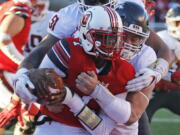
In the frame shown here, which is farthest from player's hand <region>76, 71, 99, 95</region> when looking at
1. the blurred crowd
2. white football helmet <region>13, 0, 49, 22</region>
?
the blurred crowd

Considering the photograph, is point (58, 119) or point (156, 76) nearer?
point (58, 119)

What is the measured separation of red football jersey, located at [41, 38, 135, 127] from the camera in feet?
8.53

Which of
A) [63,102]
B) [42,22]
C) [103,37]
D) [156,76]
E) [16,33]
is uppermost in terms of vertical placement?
[103,37]

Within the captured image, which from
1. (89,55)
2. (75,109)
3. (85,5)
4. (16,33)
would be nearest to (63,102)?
(75,109)

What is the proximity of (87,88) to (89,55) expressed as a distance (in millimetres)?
191

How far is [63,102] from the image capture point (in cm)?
253

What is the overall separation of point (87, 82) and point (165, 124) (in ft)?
12.1

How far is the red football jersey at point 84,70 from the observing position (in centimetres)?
260

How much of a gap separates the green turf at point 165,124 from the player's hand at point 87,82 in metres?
3.21

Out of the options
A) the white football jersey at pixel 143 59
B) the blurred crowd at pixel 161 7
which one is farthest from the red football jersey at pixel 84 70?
the blurred crowd at pixel 161 7

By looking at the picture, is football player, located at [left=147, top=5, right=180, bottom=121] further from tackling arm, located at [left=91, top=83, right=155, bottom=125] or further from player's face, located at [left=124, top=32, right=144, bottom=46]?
tackling arm, located at [left=91, top=83, right=155, bottom=125]

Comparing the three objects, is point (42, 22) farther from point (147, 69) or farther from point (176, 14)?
point (147, 69)

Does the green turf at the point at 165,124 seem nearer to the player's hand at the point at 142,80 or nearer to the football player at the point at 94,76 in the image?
the player's hand at the point at 142,80

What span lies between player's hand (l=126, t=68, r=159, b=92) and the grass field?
281 centimetres
